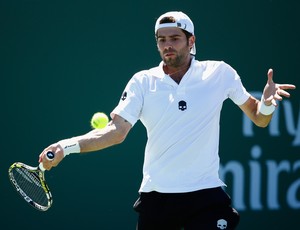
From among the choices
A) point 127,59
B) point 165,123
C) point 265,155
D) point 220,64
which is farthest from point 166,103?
point 265,155

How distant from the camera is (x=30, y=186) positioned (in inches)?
187

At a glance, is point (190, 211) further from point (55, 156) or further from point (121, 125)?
point (55, 156)

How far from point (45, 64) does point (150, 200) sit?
7.41 feet

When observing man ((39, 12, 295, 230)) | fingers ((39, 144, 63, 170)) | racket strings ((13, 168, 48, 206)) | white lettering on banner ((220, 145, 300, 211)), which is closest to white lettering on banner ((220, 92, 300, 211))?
white lettering on banner ((220, 145, 300, 211))

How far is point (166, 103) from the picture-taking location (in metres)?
4.69

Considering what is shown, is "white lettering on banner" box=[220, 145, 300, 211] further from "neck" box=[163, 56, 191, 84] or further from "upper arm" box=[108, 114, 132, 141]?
"upper arm" box=[108, 114, 132, 141]

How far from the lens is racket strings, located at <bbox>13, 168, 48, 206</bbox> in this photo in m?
4.67

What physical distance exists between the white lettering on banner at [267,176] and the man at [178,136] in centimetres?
221

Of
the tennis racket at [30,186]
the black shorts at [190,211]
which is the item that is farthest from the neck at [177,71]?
the tennis racket at [30,186]

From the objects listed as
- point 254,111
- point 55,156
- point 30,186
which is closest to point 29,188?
point 30,186

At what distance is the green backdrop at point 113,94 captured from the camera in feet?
21.4

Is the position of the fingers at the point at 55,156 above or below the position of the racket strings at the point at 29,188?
above

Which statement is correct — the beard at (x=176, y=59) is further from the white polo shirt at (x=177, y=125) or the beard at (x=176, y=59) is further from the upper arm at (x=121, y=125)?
the upper arm at (x=121, y=125)

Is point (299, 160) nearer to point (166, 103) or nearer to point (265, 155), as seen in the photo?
point (265, 155)
